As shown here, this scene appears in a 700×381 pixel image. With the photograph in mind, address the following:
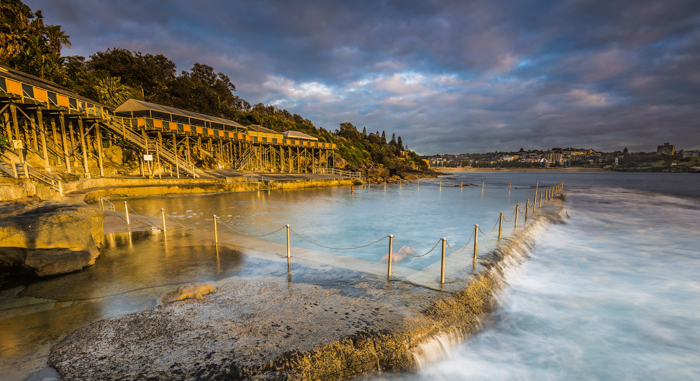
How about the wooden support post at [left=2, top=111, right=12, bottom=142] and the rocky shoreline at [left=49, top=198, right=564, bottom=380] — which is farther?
the wooden support post at [left=2, top=111, right=12, bottom=142]

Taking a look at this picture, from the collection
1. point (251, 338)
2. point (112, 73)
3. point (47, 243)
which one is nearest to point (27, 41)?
point (112, 73)

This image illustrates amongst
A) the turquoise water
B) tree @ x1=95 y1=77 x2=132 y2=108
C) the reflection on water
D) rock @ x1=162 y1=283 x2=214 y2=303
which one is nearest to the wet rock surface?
rock @ x1=162 y1=283 x2=214 y2=303

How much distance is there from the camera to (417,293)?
512 cm

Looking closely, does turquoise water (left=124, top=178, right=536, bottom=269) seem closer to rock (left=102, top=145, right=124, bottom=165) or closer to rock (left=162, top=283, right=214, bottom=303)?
rock (left=162, top=283, right=214, bottom=303)

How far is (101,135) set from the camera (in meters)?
25.4

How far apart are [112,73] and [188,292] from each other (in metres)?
50.0

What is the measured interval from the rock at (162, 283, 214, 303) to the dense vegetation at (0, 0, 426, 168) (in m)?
32.3

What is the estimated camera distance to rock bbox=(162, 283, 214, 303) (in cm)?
468

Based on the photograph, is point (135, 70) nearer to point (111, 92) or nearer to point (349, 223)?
point (111, 92)

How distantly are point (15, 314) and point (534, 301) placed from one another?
406 inches

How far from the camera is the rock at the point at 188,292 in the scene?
468 centimetres

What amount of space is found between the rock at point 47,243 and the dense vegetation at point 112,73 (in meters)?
28.8

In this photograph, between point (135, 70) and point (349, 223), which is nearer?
point (349, 223)

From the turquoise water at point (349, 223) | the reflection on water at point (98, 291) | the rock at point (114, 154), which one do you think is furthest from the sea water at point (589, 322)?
the rock at point (114, 154)
